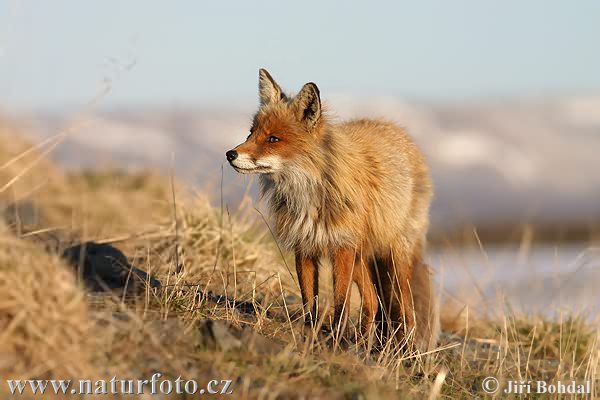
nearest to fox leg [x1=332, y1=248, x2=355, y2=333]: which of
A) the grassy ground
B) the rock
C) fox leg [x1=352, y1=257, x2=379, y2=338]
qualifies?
fox leg [x1=352, y1=257, x2=379, y2=338]

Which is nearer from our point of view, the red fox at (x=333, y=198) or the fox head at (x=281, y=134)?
the fox head at (x=281, y=134)

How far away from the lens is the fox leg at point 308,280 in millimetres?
5754

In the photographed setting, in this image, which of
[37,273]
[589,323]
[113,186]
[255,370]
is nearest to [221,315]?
[255,370]

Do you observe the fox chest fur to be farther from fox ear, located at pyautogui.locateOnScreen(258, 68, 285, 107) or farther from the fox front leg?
fox ear, located at pyautogui.locateOnScreen(258, 68, 285, 107)

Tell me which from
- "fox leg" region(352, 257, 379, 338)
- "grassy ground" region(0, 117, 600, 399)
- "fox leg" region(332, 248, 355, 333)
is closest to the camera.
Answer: "grassy ground" region(0, 117, 600, 399)

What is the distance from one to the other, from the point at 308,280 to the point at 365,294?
1.54 ft

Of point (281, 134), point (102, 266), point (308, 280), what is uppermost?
point (281, 134)

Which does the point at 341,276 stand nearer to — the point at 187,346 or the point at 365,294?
the point at 365,294

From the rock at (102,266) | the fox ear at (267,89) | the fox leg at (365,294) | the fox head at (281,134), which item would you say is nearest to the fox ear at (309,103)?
the fox head at (281,134)

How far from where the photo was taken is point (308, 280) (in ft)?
19.2

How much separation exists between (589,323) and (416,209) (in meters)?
2.61

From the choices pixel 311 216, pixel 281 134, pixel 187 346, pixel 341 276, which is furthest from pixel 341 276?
pixel 187 346

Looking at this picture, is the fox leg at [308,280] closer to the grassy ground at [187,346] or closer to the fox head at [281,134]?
the grassy ground at [187,346]

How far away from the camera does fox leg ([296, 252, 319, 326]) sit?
5754mm
